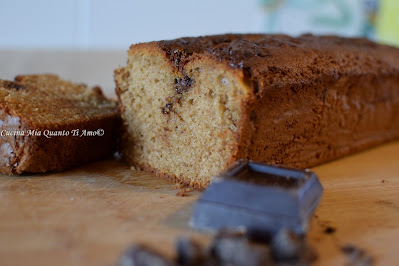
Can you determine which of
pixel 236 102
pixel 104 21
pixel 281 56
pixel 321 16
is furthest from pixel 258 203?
pixel 321 16

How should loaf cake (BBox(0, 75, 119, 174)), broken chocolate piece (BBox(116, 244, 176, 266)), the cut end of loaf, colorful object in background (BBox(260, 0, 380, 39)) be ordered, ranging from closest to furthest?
broken chocolate piece (BBox(116, 244, 176, 266)), the cut end of loaf, loaf cake (BBox(0, 75, 119, 174)), colorful object in background (BBox(260, 0, 380, 39))

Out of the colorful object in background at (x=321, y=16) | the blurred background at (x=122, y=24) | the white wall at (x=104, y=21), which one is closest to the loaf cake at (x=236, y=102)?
the blurred background at (x=122, y=24)

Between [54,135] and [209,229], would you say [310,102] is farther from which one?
[54,135]

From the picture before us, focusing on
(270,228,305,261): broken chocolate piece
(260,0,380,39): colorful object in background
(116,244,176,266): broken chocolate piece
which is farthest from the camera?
(260,0,380,39): colorful object in background

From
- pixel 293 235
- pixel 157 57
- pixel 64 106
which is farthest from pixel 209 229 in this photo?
pixel 64 106

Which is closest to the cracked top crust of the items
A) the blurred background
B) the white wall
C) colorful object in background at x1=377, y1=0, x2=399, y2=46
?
the blurred background

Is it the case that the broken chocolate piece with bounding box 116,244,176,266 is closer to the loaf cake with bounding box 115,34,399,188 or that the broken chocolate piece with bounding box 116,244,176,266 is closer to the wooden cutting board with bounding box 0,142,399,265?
the wooden cutting board with bounding box 0,142,399,265

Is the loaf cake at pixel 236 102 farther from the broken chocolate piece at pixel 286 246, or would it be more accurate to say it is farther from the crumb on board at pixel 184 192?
the broken chocolate piece at pixel 286 246
